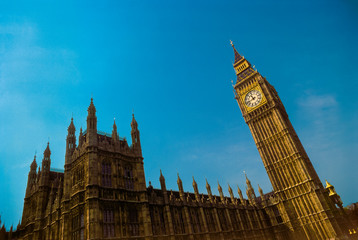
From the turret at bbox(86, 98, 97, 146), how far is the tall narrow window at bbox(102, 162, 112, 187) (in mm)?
3861

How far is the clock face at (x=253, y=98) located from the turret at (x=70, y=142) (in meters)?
53.1

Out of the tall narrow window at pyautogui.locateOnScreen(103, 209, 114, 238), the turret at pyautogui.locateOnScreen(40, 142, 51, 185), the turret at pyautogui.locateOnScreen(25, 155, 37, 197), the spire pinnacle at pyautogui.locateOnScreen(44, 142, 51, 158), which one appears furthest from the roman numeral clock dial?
the turret at pyautogui.locateOnScreen(25, 155, 37, 197)

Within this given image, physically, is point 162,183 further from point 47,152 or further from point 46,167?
point 47,152

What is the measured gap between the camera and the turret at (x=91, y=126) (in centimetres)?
3881

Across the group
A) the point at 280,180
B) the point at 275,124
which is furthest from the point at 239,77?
the point at 280,180

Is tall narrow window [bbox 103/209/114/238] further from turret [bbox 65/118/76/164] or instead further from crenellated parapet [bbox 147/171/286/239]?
turret [bbox 65/118/76/164]

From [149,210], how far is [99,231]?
10009mm

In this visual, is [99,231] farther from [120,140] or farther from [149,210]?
[120,140]

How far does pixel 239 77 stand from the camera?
278 feet

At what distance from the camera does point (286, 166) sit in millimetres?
65688

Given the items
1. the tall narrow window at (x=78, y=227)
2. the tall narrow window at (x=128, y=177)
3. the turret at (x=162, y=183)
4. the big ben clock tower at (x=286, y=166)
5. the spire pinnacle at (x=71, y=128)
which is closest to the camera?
the tall narrow window at (x=78, y=227)

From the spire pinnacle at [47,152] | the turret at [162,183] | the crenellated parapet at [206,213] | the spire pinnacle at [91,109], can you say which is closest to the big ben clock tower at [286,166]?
the crenellated parapet at [206,213]

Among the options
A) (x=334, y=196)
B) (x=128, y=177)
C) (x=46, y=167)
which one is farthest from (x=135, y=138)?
(x=334, y=196)

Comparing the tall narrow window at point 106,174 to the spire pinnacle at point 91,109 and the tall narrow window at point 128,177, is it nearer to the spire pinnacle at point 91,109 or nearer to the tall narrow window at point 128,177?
the tall narrow window at point 128,177
